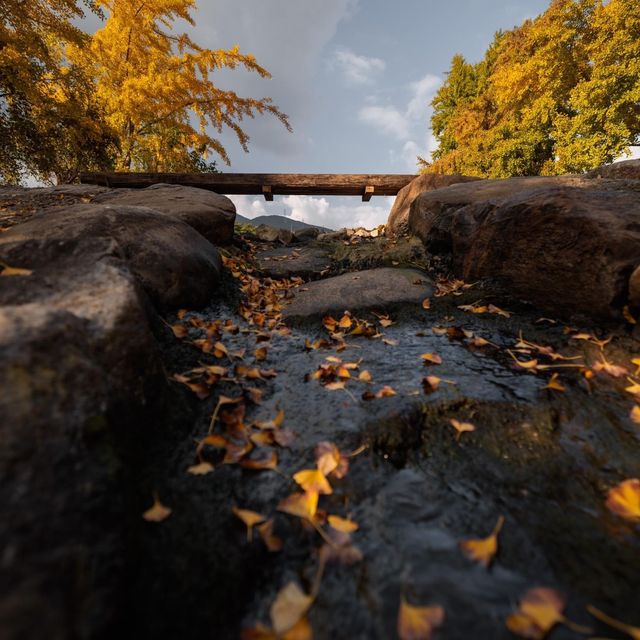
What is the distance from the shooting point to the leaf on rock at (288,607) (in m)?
0.87

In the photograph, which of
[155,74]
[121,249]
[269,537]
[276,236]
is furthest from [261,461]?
[155,74]

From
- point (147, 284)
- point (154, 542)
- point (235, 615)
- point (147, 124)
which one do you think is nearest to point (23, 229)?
point (147, 284)

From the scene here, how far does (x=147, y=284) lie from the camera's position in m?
2.57

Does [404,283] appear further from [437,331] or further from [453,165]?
[453,165]

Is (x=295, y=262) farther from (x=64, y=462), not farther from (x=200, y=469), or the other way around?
(x=64, y=462)

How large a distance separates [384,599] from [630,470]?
1.14 metres

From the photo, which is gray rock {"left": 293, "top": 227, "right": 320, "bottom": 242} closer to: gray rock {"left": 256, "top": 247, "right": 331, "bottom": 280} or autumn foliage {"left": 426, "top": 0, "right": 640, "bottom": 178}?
gray rock {"left": 256, "top": 247, "right": 331, "bottom": 280}

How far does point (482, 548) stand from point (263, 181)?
9.28 m

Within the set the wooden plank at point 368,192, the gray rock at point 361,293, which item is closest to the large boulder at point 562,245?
the gray rock at point 361,293

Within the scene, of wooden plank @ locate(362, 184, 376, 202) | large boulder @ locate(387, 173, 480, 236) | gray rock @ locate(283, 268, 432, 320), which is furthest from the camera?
wooden plank @ locate(362, 184, 376, 202)

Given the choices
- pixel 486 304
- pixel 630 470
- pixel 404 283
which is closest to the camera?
pixel 630 470

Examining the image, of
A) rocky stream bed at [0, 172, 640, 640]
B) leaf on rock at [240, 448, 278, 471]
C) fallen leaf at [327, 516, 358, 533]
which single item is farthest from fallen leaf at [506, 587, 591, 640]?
leaf on rock at [240, 448, 278, 471]

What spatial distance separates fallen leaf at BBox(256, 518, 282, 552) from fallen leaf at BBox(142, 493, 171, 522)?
30 centimetres

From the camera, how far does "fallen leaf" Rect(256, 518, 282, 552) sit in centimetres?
107
